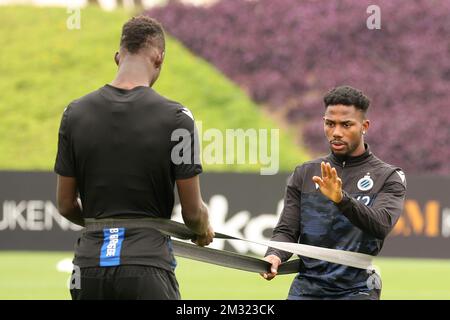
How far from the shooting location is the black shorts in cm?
530

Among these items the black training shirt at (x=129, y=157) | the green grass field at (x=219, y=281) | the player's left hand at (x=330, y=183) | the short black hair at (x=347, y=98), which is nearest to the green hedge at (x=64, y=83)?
the green grass field at (x=219, y=281)

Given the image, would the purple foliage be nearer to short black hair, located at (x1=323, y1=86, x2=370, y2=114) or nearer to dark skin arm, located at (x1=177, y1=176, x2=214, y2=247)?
short black hair, located at (x1=323, y1=86, x2=370, y2=114)

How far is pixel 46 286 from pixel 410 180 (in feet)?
24.7

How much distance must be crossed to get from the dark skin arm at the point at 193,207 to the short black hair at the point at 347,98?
1436mm

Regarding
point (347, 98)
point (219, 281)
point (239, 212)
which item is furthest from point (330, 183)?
point (239, 212)

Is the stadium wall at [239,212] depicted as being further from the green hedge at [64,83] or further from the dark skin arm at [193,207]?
the dark skin arm at [193,207]

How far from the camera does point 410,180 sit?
1895cm

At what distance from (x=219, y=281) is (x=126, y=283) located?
10077mm

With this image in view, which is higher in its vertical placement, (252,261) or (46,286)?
(252,261)

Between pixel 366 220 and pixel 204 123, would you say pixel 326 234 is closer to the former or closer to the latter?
pixel 366 220

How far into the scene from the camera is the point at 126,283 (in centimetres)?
531

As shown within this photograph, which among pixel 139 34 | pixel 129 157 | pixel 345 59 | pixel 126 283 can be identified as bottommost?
pixel 126 283

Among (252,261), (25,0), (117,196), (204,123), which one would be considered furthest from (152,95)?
(25,0)

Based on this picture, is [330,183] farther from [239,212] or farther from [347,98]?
[239,212]
